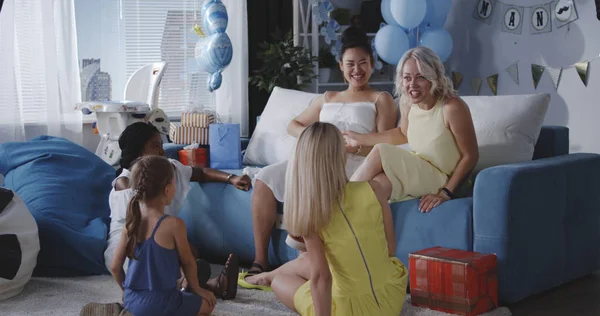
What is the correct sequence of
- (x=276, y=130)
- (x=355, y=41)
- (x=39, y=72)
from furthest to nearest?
(x=39, y=72) < (x=276, y=130) < (x=355, y=41)

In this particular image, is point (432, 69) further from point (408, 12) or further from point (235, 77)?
point (235, 77)

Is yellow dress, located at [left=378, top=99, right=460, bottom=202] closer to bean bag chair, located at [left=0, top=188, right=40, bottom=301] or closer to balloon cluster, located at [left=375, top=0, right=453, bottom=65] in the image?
bean bag chair, located at [left=0, top=188, right=40, bottom=301]

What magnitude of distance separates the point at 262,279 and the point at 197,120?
136cm

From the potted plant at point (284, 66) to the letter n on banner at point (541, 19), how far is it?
147cm

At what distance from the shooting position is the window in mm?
5090

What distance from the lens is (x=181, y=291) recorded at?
257cm

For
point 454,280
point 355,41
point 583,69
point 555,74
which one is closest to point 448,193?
point 454,280

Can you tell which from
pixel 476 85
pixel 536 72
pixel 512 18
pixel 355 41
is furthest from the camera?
pixel 476 85

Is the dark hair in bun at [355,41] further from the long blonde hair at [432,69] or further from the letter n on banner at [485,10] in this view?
the letter n on banner at [485,10]

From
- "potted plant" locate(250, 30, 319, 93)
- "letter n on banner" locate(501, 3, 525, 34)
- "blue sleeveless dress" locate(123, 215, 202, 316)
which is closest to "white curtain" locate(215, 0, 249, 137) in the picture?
"potted plant" locate(250, 30, 319, 93)

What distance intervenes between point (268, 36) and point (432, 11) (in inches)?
49.1

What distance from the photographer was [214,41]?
476 cm

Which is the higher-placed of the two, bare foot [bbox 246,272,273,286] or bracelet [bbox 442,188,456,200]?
bracelet [bbox 442,188,456,200]

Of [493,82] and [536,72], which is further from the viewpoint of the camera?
[493,82]
